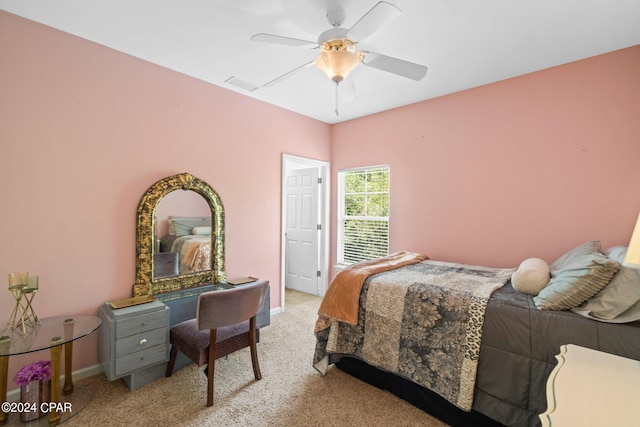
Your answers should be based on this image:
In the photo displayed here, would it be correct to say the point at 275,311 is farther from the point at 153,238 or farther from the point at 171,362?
the point at 153,238

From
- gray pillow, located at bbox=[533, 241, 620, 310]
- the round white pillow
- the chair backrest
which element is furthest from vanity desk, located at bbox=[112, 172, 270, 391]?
gray pillow, located at bbox=[533, 241, 620, 310]

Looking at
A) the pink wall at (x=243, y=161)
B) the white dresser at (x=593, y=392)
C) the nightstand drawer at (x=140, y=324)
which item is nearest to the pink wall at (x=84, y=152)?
the pink wall at (x=243, y=161)

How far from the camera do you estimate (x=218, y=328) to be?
2.06m

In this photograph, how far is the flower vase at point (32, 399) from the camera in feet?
5.76

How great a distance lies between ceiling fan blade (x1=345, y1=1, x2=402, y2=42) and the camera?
1396 mm

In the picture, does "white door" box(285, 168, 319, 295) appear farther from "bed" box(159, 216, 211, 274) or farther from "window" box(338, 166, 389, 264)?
"bed" box(159, 216, 211, 274)

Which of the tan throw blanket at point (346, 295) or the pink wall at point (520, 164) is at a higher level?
the pink wall at point (520, 164)

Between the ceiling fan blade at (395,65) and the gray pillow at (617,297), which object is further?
the ceiling fan blade at (395,65)

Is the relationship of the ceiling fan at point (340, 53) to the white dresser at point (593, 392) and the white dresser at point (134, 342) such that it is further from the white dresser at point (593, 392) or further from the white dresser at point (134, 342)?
the white dresser at point (134, 342)

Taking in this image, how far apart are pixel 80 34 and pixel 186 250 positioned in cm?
193

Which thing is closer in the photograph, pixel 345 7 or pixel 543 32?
pixel 345 7

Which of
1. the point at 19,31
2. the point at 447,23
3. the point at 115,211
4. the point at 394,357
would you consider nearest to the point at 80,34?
the point at 19,31

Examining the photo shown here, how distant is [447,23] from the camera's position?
6.61 feet

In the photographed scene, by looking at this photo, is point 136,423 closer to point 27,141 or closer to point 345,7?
point 27,141
